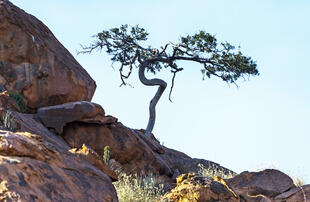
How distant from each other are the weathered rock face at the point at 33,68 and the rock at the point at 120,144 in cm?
162

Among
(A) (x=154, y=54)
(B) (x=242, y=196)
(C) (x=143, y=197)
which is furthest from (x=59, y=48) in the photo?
(B) (x=242, y=196)

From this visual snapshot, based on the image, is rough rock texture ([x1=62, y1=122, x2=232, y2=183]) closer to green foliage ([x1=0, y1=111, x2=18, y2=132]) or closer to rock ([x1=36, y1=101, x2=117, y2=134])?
rock ([x1=36, y1=101, x2=117, y2=134])

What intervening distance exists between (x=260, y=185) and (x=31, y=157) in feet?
18.8

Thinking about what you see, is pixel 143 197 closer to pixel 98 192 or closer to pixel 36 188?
pixel 98 192

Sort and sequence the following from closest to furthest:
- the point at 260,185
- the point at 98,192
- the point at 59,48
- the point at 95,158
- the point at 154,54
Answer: the point at 98,192 < the point at 95,158 < the point at 260,185 < the point at 59,48 < the point at 154,54

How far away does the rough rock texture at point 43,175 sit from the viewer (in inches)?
176

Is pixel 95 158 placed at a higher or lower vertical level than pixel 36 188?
higher

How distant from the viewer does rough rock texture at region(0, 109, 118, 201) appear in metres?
4.48

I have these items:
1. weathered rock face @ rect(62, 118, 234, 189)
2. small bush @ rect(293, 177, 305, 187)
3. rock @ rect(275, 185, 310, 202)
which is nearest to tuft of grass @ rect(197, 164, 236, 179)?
weathered rock face @ rect(62, 118, 234, 189)

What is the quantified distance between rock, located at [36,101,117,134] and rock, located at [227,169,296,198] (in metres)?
5.79

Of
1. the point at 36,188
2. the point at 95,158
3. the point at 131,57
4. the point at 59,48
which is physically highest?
the point at 131,57

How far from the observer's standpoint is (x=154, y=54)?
79.9 feet

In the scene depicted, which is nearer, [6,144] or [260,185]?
[6,144]

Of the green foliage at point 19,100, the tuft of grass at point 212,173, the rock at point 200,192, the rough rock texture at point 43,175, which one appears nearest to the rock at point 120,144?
the tuft of grass at point 212,173
